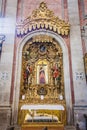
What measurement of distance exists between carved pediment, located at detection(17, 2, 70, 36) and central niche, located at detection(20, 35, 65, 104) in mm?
497

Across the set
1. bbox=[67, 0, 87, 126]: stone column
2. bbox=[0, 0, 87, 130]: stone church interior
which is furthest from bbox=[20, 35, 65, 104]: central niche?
bbox=[67, 0, 87, 126]: stone column

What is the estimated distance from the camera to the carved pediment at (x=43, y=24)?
405 inches

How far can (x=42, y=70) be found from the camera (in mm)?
10008

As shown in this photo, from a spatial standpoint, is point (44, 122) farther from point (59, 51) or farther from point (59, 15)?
point (59, 15)

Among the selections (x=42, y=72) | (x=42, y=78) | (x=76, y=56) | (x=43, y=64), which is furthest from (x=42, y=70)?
(x=76, y=56)

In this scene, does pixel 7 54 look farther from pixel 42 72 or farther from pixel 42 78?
pixel 42 78

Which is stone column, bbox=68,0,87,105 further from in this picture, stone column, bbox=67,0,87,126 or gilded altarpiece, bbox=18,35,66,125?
gilded altarpiece, bbox=18,35,66,125

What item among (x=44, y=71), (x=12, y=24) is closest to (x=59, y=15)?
(x=12, y=24)

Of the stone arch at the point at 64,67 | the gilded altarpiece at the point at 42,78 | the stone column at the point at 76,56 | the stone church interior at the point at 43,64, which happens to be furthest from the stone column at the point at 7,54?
the stone column at the point at 76,56

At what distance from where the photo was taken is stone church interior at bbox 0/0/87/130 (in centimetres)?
870

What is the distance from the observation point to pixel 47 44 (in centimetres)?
1052

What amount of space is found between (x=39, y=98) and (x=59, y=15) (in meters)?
4.68

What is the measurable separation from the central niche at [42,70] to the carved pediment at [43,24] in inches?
19.6

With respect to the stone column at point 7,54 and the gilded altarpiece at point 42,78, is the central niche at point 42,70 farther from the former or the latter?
the stone column at point 7,54
